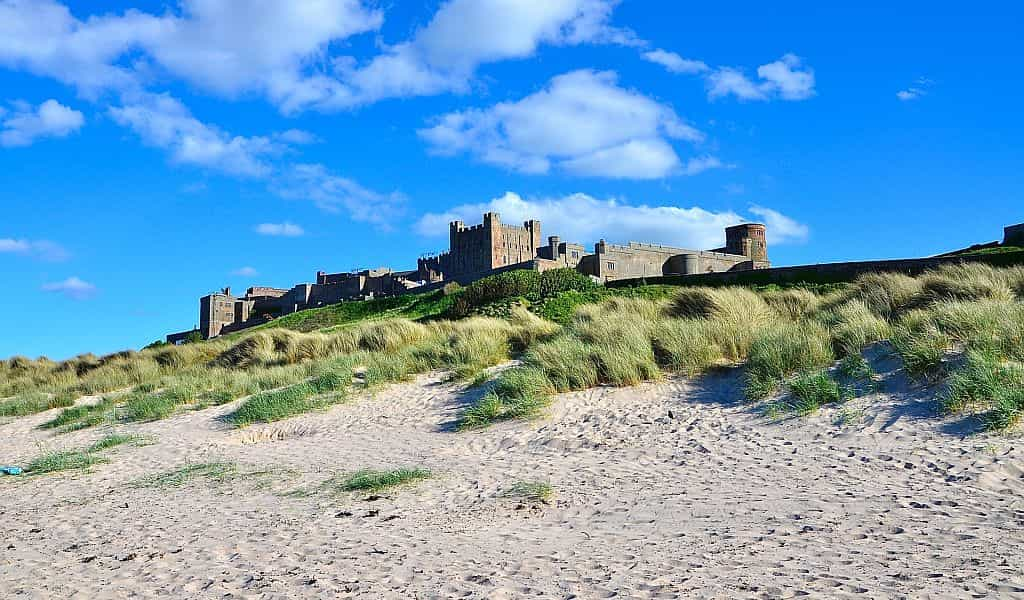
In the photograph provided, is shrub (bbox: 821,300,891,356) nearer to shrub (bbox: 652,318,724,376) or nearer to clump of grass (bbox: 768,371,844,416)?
clump of grass (bbox: 768,371,844,416)

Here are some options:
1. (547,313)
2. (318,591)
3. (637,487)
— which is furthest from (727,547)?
(547,313)

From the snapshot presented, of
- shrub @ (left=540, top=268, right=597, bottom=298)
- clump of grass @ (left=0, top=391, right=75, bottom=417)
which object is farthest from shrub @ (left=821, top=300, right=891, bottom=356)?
clump of grass @ (left=0, top=391, right=75, bottom=417)

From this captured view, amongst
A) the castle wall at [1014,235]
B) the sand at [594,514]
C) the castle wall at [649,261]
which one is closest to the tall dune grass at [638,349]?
the sand at [594,514]

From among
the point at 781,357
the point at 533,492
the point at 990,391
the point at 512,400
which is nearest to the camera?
the point at 533,492

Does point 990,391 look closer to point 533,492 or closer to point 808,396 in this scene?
point 808,396

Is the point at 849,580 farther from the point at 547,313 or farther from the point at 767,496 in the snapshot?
the point at 547,313

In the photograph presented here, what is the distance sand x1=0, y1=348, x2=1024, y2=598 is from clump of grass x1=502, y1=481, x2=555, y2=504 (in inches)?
4.1

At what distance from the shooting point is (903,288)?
11984 millimetres

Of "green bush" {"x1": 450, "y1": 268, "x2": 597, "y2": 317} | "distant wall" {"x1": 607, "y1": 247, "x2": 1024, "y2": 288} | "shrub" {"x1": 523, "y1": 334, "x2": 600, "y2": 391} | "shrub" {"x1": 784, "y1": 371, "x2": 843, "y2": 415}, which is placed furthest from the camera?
"green bush" {"x1": 450, "y1": 268, "x2": 597, "y2": 317}

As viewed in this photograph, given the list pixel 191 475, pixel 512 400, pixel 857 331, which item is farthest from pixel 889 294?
pixel 191 475

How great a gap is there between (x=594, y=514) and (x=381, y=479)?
224 centimetres

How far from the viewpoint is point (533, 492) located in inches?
257

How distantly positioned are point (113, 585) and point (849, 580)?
4.67 metres

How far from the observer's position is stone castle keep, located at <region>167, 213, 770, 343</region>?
49.4 m
